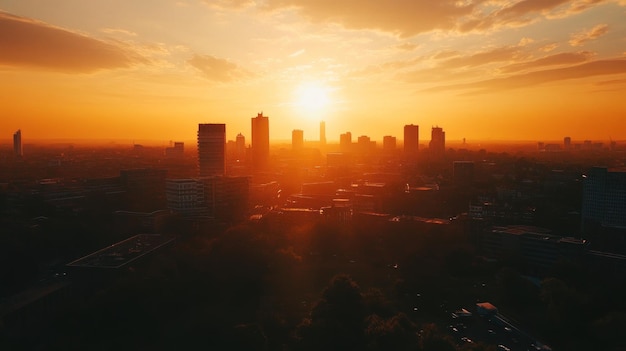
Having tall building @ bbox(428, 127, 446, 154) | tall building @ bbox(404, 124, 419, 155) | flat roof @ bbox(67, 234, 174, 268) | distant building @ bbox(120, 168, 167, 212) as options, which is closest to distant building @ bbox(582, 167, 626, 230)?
flat roof @ bbox(67, 234, 174, 268)

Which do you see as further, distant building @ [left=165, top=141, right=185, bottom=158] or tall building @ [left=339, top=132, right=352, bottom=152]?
tall building @ [left=339, top=132, right=352, bottom=152]

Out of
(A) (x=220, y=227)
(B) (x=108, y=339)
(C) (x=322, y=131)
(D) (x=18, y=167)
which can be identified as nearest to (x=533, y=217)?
(A) (x=220, y=227)

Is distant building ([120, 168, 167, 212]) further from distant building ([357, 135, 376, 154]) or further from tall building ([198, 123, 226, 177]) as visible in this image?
distant building ([357, 135, 376, 154])

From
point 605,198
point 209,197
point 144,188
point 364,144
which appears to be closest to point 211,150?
point 144,188

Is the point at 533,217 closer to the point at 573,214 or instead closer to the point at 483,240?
the point at 573,214

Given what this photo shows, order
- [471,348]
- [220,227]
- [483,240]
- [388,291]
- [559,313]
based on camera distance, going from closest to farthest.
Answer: [471,348] < [559,313] < [388,291] < [483,240] < [220,227]

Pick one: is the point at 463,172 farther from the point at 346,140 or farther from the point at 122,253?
the point at 346,140
